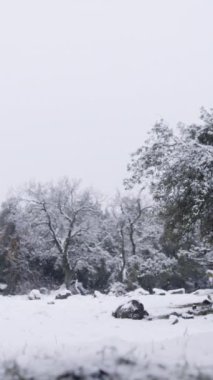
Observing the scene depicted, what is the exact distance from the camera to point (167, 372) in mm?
4031

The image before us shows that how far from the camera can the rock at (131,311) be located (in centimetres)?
1412

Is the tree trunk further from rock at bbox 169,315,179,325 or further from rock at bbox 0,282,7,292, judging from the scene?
rock at bbox 169,315,179,325

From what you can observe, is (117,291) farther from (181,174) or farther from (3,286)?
(181,174)

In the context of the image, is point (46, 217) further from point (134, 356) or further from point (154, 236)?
point (134, 356)

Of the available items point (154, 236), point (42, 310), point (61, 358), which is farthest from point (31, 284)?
point (61, 358)

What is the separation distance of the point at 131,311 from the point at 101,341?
8.91 m

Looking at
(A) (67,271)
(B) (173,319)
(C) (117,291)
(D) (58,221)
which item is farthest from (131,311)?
(D) (58,221)

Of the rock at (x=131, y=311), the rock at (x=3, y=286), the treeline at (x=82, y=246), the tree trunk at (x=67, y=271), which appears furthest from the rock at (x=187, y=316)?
the tree trunk at (x=67, y=271)

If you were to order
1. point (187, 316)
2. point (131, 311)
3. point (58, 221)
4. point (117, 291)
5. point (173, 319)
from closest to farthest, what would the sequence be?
point (173, 319) < point (187, 316) < point (131, 311) < point (117, 291) < point (58, 221)

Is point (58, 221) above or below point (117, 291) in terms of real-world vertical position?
above

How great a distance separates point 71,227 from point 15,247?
553cm

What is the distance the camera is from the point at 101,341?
5.58 meters

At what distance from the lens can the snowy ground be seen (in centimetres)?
417

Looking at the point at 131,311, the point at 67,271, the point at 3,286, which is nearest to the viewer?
the point at 131,311
